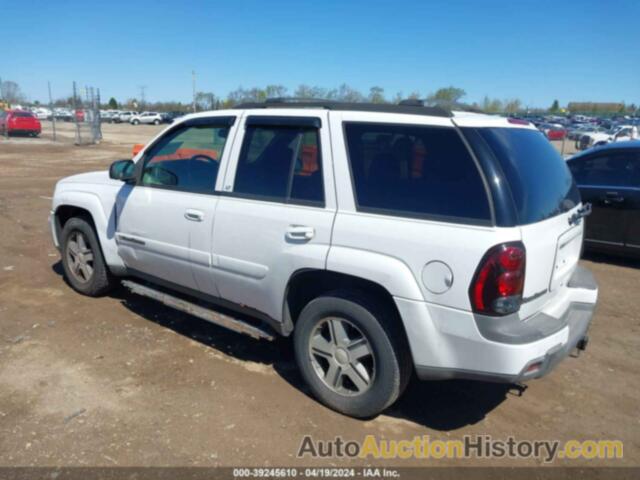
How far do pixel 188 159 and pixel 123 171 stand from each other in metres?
0.65

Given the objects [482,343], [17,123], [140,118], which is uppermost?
[140,118]

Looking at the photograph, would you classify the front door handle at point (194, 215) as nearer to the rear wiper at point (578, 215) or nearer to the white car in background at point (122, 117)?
the rear wiper at point (578, 215)

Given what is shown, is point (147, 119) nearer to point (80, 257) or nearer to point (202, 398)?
point (80, 257)

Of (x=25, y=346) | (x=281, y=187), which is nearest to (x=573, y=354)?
(x=281, y=187)

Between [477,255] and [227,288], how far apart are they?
195 cm

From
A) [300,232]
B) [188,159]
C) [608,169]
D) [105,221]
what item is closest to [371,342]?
[300,232]

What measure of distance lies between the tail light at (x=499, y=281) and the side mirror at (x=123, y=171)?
3.11 m

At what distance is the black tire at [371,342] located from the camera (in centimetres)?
310

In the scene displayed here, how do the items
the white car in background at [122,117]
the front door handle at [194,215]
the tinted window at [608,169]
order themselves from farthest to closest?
the white car in background at [122,117]
the tinted window at [608,169]
the front door handle at [194,215]

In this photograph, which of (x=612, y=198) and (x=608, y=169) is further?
(x=608, y=169)

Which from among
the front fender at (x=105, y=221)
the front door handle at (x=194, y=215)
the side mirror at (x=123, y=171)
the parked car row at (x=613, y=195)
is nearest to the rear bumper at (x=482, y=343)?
the front door handle at (x=194, y=215)

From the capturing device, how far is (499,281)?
2699 mm

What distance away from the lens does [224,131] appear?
3.98 meters

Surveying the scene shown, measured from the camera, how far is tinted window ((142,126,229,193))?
401cm
